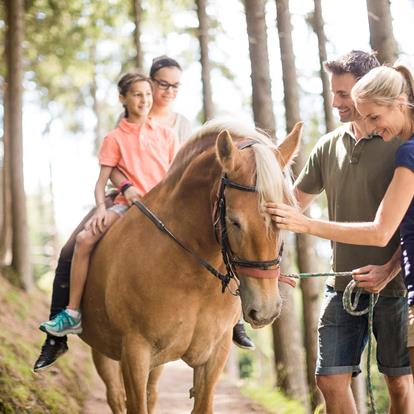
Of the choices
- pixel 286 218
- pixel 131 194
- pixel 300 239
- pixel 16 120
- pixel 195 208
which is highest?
pixel 16 120

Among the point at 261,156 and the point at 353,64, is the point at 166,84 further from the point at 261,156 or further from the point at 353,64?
the point at 261,156

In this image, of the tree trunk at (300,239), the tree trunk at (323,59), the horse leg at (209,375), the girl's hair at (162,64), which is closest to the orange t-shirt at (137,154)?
the girl's hair at (162,64)

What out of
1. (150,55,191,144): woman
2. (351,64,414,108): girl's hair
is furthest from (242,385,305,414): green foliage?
(351,64,414,108): girl's hair

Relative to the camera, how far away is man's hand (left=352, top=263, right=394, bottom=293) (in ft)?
12.4

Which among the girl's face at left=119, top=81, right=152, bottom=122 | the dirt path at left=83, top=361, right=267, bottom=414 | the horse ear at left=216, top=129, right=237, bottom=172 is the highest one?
the girl's face at left=119, top=81, right=152, bottom=122

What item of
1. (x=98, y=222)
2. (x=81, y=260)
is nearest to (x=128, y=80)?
(x=98, y=222)

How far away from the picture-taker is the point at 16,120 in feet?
44.3

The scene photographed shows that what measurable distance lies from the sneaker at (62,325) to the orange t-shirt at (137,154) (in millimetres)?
1043

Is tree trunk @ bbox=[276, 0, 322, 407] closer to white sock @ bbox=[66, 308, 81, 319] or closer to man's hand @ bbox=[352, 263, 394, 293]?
white sock @ bbox=[66, 308, 81, 319]

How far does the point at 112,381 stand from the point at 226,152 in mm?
3652

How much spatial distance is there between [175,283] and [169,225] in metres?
0.40

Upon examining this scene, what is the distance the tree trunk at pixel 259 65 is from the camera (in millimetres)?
8805

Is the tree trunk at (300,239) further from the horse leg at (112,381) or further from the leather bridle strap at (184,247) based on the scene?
the leather bridle strap at (184,247)

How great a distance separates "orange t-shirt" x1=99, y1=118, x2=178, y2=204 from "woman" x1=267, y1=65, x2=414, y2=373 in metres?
→ 2.28
